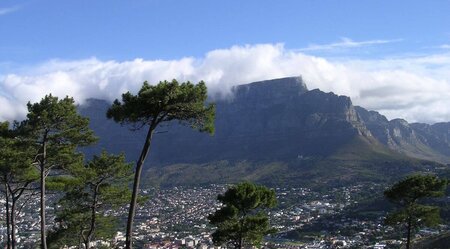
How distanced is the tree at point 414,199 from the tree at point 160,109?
1376cm

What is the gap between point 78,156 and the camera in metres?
24.9

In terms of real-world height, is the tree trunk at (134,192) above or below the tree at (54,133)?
below

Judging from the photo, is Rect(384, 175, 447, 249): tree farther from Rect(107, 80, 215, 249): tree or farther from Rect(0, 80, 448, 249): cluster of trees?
Rect(107, 80, 215, 249): tree

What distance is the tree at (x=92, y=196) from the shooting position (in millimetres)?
27406

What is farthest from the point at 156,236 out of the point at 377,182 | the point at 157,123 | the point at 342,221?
the point at 377,182

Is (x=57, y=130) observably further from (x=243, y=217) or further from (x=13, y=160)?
(x=243, y=217)

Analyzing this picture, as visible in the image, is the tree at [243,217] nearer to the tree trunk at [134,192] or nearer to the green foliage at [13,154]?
the green foliage at [13,154]

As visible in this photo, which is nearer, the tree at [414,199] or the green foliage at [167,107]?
the green foliage at [167,107]

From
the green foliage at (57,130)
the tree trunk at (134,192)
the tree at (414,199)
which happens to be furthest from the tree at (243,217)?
the tree trunk at (134,192)

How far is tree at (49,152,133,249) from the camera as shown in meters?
27.4

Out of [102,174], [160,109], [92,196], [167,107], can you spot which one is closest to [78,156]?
[102,174]

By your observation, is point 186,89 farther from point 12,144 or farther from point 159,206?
point 159,206

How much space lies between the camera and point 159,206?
472ft

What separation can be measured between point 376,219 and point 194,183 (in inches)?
4223
